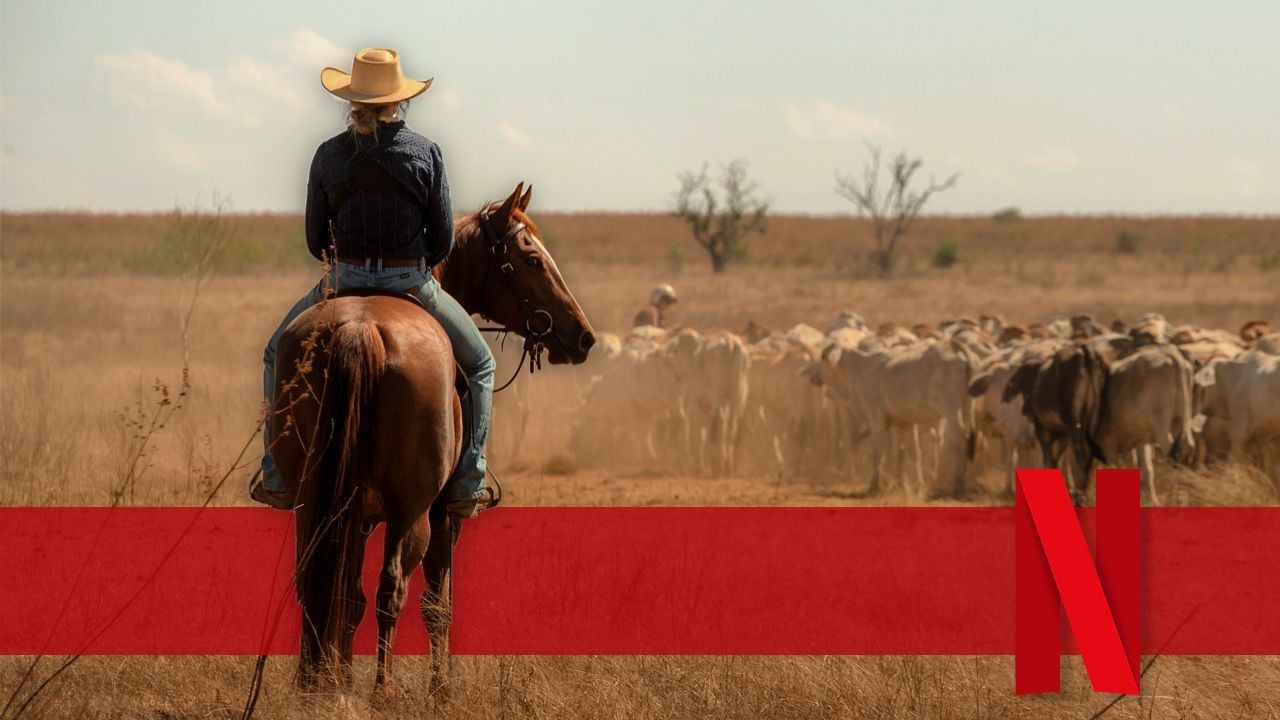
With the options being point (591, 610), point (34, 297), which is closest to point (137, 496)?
point (591, 610)

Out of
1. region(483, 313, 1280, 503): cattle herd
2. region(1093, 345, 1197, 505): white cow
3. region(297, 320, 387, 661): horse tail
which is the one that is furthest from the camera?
region(483, 313, 1280, 503): cattle herd

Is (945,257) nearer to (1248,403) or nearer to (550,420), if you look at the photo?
(550,420)

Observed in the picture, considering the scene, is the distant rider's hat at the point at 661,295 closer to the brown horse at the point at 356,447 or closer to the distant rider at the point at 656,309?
the distant rider at the point at 656,309

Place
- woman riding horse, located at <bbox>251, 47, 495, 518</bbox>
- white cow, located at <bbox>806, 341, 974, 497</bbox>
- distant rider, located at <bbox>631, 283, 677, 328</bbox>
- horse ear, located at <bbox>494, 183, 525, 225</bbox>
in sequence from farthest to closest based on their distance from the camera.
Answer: distant rider, located at <bbox>631, 283, 677, 328</bbox> < white cow, located at <bbox>806, 341, 974, 497</bbox> < horse ear, located at <bbox>494, 183, 525, 225</bbox> < woman riding horse, located at <bbox>251, 47, 495, 518</bbox>

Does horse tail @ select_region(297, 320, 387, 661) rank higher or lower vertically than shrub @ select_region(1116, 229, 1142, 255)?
higher

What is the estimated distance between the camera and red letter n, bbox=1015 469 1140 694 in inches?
256

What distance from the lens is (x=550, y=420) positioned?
22.3 m

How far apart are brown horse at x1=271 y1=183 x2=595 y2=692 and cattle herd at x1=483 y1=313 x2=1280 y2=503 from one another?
11327 millimetres

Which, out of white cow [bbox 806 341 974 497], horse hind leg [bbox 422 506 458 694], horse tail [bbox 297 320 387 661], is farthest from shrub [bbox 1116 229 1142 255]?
horse tail [bbox 297 320 387 661]

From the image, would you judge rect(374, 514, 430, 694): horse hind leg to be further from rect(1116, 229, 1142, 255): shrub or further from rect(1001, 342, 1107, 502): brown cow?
rect(1116, 229, 1142, 255): shrub

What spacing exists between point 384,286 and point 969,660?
10.1ft

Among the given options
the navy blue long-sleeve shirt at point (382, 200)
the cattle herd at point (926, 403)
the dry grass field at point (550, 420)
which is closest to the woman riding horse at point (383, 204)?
the navy blue long-sleeve shirt at point (382, 200)

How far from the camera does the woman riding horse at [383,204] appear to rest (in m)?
6.73

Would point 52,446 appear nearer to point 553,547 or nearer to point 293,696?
point 553,547
